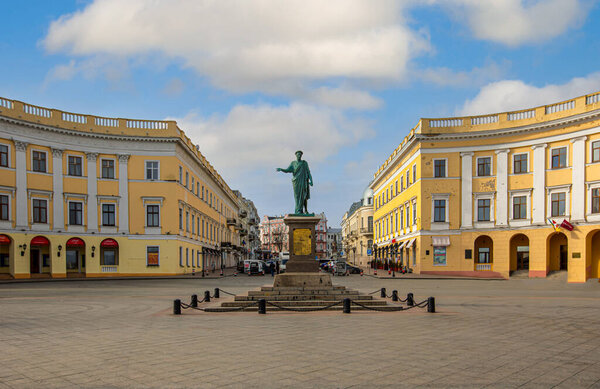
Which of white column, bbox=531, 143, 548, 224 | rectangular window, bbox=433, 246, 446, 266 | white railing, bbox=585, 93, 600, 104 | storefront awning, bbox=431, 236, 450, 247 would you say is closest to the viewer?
white railing, bbox=585, 93, 600, 104

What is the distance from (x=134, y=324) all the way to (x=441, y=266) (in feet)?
116

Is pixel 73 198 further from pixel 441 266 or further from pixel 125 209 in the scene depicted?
pixel 441 266

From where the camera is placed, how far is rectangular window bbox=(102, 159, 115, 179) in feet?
143

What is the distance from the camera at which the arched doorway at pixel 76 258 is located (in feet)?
139

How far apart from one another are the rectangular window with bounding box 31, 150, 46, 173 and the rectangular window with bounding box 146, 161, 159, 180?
27.1 feet

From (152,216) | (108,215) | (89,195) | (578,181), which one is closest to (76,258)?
(108,215)

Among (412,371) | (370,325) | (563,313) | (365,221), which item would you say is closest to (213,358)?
(412,371)

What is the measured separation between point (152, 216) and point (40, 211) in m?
8.90

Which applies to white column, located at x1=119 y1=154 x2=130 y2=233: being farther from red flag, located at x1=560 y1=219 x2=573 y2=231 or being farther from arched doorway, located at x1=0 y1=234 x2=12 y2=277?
red flag, located at x1=560 y1=219 x2=573 y2=231

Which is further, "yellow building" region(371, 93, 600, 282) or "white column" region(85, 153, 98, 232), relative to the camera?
"white column" region(85, 153, 98, 232)

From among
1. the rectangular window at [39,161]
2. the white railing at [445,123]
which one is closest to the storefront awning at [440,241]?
the white railing at [445,123]

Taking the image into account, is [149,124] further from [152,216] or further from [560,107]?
[560,107]

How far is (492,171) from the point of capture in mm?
43469

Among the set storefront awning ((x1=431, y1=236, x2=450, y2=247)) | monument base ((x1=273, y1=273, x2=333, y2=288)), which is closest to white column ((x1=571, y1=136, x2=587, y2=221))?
storefront awning ((x1=431, y1=236, x2=450, y2=247))
